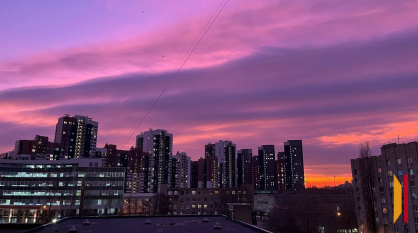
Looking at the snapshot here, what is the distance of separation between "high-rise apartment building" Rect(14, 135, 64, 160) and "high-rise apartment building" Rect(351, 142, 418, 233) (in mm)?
179279

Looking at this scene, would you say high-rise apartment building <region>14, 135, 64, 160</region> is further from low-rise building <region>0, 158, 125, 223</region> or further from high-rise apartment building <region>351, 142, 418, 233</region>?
high-rise apartment building <region>351, 142, 418, 233</region>

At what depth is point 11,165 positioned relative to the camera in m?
116

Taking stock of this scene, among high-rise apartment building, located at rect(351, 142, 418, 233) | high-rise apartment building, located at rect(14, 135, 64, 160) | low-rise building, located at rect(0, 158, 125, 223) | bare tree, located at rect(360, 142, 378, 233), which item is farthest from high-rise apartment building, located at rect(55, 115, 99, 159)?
bare tree, located at rect(360, 142, 378, 233)

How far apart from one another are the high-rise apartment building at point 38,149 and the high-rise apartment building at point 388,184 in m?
179

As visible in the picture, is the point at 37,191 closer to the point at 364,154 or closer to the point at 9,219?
the point at 9,219

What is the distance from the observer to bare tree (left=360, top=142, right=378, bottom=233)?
49.6 metres

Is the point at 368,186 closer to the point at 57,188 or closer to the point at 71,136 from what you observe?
the point at 57,188

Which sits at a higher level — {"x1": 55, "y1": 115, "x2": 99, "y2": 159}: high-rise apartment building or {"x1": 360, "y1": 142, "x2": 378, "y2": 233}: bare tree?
{"x1": 55, "y1": 115, "x2": 99, "y2": 159}: high-rise apartment building

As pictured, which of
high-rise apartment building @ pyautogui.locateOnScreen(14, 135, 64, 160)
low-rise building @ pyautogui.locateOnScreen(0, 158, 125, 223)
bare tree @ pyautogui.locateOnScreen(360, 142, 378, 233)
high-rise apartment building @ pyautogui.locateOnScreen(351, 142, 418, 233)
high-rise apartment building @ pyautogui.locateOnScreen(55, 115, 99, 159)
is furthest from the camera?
high-rise apartment building @ pyautogui.locateOnScreen(55, 115, 99, 159)

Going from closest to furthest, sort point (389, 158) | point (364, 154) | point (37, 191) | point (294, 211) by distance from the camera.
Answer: point (364, 154) → point (389, 158) → point (294, 211) → point (37, 191)

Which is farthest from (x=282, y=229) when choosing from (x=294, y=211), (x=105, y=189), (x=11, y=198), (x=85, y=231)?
(x=11, y=198)

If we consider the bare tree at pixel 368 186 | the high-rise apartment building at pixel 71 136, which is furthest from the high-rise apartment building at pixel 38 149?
the bare tree at pixel 368 186

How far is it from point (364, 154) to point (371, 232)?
1773 centimetres

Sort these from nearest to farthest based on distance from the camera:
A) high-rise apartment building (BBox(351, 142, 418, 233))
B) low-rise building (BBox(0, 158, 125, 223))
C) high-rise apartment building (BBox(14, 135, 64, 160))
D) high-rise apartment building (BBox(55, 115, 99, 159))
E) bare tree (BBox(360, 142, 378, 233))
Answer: bare tree (BBox(360, 142, 378, 233)) → high-rise apartment building (BBox(351, 142, 418, 233)) → low-rise building (BBox(0, 158, 125, 223)) → high-rise apartment building (BBox(14, 135, 64, 160)) → high-rise apartment building (BBox(55, 115, 99, 159))
